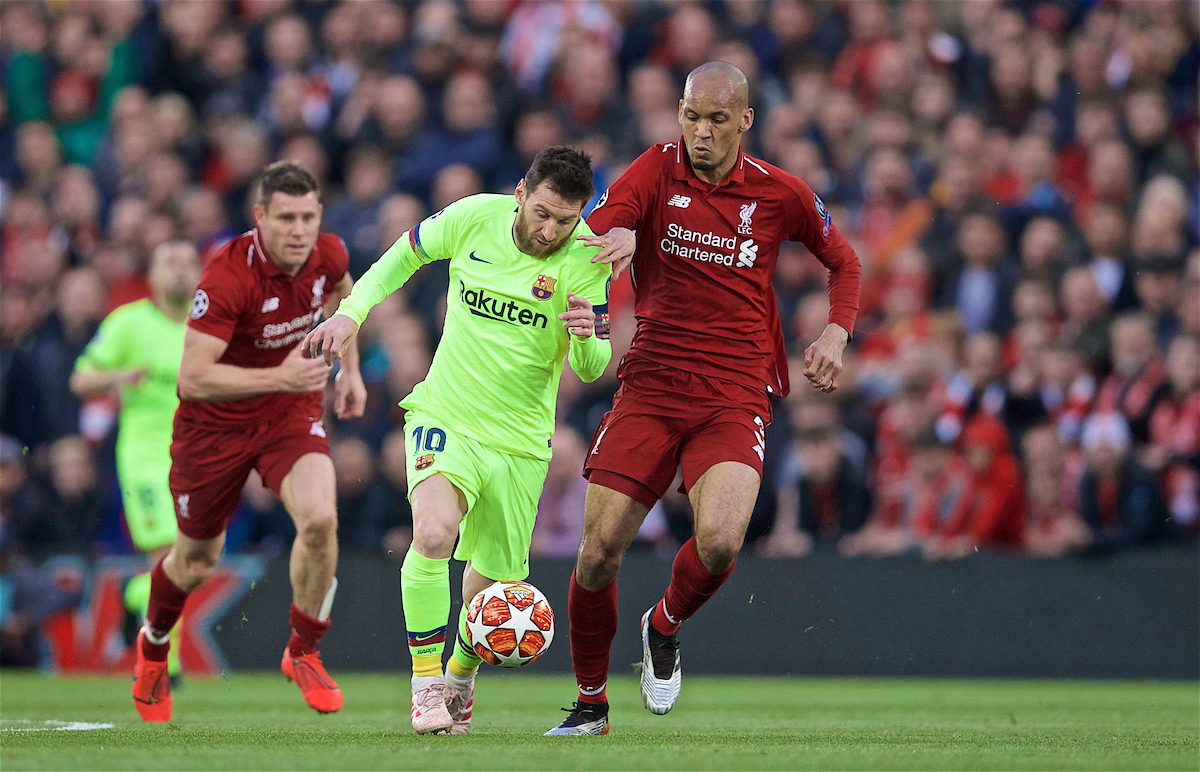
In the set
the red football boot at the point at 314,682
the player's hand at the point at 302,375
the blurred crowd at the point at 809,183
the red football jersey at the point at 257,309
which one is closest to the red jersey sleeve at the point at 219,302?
the red football jersey at the point at 257,309

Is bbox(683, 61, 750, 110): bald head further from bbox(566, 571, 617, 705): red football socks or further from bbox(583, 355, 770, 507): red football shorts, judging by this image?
bbox(566, 571, 617, 705): red football socks

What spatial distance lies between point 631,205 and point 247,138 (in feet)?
28.8

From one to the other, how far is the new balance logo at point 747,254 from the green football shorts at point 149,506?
477cm

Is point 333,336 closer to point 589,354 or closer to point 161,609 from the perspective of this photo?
point 589,354

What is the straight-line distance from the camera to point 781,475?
37.4ft

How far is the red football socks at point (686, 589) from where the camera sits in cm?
673

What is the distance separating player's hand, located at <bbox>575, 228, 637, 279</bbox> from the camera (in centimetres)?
631

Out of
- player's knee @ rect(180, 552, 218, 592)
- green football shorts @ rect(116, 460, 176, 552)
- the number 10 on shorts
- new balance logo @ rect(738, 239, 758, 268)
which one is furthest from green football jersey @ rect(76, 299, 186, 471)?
new balance logo @ rect(738, 239, 758, 268)

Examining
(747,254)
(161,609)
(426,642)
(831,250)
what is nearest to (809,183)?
(831,250)

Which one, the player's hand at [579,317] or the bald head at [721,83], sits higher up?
the bald head at [721,83]

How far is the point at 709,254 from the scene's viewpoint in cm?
684

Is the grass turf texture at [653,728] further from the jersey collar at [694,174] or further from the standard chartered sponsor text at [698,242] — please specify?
the jersey collar at [694,174]

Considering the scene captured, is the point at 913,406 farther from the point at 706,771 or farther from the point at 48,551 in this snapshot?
the point at 48,551

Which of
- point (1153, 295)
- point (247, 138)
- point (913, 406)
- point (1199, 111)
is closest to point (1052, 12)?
point (1199, 111)
